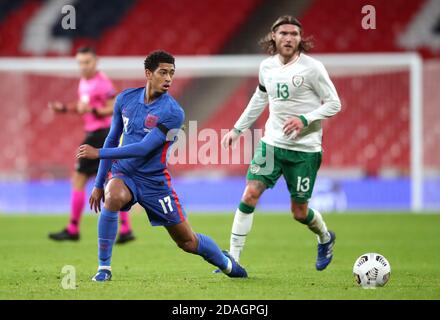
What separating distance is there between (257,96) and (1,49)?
41.1 ft

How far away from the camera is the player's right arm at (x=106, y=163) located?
651 centimetres

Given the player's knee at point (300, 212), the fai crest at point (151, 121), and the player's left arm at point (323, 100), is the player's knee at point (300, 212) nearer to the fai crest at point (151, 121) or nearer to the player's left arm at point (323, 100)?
the player's left arm at point (323, 100)

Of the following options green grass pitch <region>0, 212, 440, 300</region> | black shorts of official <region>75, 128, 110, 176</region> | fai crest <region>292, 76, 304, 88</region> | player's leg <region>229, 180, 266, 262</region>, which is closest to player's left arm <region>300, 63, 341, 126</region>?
fai crest <region>292, 76, 304, 88</region>

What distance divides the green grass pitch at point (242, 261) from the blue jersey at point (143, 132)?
857 mm

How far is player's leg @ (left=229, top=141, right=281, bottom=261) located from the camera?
7.34 meters

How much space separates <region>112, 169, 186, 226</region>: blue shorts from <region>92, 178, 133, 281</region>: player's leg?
5 cm

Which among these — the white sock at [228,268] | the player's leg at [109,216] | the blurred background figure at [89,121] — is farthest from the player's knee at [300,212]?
the blurred background figure at [89,121]

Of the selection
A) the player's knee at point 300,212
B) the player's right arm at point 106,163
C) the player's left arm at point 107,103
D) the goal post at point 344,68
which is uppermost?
the goal post at point 344,68

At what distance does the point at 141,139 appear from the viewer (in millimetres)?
6508

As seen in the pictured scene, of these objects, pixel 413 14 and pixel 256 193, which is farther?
pixel 413 14

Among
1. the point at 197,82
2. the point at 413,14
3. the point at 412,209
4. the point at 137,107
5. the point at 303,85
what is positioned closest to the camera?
the point at 137,107

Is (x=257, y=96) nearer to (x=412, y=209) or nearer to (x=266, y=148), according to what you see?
(x=266, y=148)

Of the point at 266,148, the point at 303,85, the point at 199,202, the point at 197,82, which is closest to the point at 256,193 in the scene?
the point at 266,148

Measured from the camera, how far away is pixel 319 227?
25.1 ft
